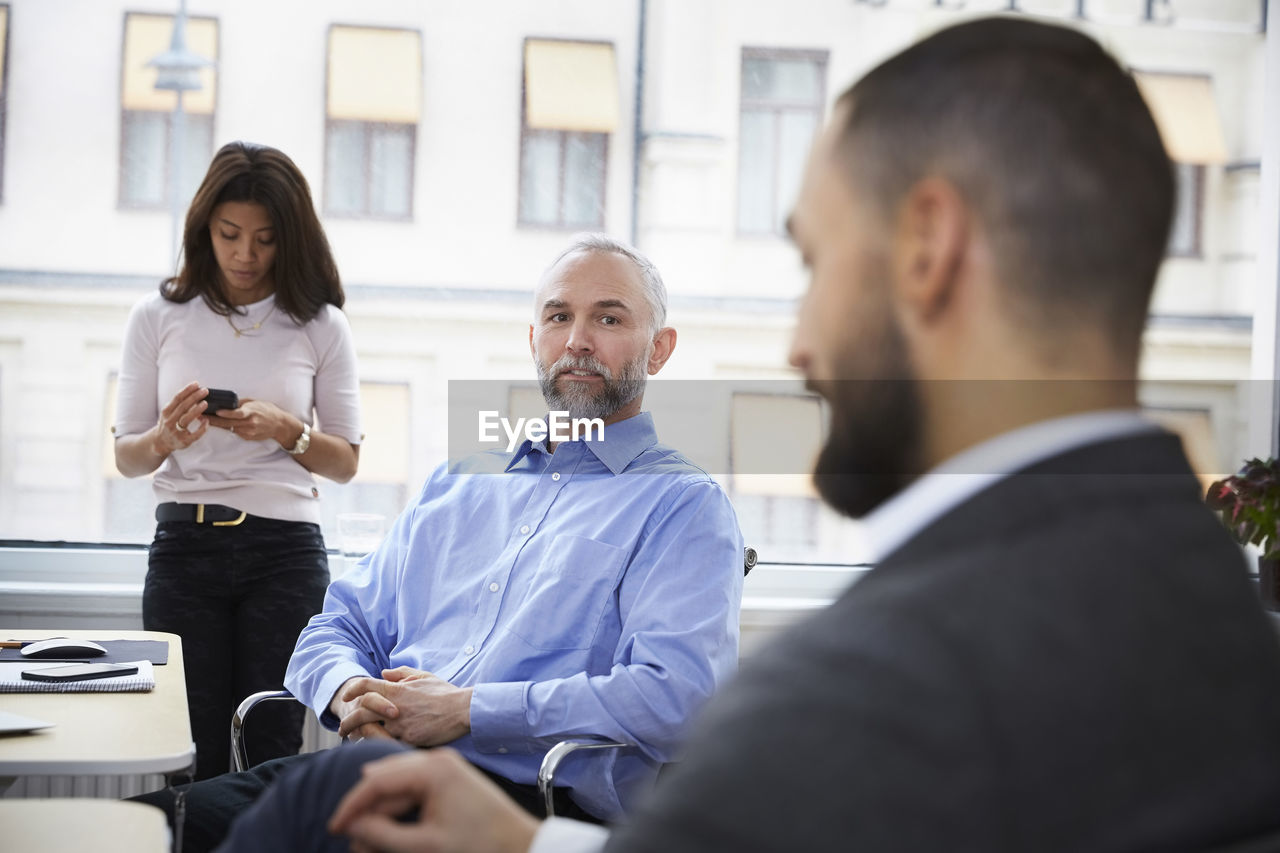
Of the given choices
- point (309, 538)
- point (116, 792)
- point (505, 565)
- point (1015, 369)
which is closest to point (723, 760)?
point (1015, 369)

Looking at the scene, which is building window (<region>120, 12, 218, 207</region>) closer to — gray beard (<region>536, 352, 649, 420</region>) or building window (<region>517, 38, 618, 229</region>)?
building window (<region>517, 38, 618, 229</region>)

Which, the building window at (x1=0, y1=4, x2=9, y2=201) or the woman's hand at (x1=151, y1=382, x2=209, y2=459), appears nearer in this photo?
the woman's hand at (x1=151, y1=382, x2=209, y2=459)

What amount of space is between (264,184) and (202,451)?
0.62 meters

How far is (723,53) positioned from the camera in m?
3.68

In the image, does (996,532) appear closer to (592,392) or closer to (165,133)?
(592,392)

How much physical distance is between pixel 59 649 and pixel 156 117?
2128mm

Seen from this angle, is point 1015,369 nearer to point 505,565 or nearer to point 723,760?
point 723,760

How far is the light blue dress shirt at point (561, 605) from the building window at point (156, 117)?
1.74 m

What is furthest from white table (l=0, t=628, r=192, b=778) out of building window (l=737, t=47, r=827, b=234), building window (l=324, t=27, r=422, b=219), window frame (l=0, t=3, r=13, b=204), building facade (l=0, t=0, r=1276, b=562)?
building window (l=737, t=47, r=827, b=234)

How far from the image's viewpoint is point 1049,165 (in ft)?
2.27

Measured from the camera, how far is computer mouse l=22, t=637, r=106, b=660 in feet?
6.09

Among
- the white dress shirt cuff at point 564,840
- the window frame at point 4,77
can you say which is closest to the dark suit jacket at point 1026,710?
the white dress shirt cuff at point 564,840

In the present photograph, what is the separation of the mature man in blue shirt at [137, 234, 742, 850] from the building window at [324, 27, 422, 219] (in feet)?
4.93

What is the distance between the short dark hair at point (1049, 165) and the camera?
2.26ft
